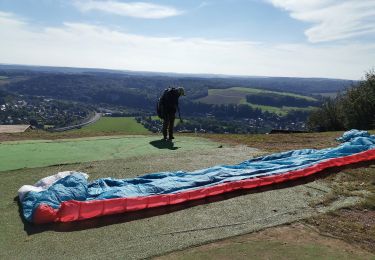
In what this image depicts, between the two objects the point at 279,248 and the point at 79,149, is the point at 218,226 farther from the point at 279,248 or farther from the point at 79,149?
the point at 79,149

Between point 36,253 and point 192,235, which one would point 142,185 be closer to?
point 192,235

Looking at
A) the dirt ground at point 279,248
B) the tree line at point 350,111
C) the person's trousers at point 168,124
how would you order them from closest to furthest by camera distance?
the dirt ground at point 279,248
the person's trousers at point 168,124
the tree line at point 350,111

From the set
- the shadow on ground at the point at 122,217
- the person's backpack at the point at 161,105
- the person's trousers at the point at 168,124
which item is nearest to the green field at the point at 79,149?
the person's trousers at the point at 168,124

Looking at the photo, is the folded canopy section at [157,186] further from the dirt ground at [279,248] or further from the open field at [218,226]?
the dirt ground at [279,248]

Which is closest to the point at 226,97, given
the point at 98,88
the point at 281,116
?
the point at 281,116

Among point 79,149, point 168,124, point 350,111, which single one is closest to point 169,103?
point 168,124
